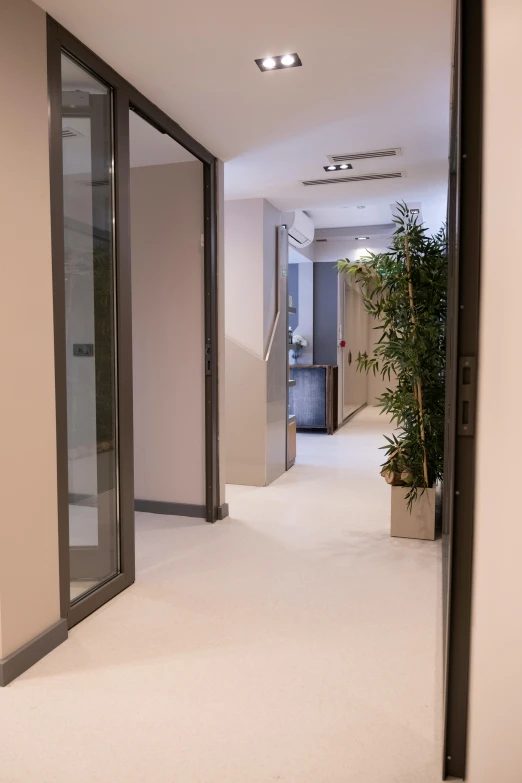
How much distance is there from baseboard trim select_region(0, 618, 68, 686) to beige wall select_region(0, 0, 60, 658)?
0.03 meters

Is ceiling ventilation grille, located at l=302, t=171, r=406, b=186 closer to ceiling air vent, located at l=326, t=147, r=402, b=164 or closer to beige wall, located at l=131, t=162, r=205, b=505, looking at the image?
ceiling air vent, located at l=326, t=147, r=402, b=164

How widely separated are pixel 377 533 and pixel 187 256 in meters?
2.47

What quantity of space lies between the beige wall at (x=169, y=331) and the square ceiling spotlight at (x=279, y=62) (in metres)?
1.48

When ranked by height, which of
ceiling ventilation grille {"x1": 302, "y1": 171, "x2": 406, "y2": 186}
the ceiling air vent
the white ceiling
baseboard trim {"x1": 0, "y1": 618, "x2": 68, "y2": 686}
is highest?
the white ceiling

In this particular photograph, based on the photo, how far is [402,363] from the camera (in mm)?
4070

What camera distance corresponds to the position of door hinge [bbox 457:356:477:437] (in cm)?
150

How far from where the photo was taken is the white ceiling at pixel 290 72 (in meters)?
2.60

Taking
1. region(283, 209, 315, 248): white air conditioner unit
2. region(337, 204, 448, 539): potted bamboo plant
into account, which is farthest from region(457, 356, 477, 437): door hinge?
region(283, 209, 315, 248): white air conditioner unit

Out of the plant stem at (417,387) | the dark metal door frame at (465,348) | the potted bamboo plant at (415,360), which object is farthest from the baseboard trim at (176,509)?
the dark metal door frame at (465,348)

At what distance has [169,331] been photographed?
465 centimetres

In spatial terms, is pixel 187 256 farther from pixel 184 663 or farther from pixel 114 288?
pixel 184 663

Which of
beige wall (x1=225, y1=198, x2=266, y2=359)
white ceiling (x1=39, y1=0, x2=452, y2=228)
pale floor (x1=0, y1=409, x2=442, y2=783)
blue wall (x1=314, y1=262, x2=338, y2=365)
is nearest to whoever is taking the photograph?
pale floor (x1=0, y1=409, x2=442, y2=783)

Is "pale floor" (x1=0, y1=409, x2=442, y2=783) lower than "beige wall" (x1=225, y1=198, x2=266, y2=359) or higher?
lower

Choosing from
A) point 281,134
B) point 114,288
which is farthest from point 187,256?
point 114,288
